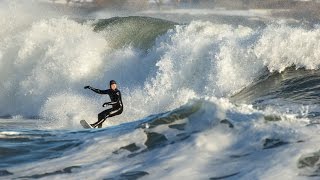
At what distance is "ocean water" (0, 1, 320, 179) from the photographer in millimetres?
8180

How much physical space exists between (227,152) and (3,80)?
2105cm

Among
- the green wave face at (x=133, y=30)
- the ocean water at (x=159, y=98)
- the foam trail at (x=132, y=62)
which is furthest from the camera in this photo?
the green wave face at (x=133, y=30)

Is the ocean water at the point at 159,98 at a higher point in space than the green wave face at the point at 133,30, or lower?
lower

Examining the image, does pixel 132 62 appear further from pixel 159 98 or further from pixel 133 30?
pixel 159 98

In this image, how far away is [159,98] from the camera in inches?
758

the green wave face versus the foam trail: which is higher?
the green wave face

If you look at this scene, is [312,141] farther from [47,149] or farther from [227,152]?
[47,149]

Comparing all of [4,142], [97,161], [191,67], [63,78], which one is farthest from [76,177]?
[63,78]

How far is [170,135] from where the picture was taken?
9.34m

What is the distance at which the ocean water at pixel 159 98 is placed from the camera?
26.8 ft

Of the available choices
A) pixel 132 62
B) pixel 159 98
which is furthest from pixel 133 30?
pixel 159 98

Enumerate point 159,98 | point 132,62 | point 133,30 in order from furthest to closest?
point 133,30 → point 132,62 → point 159,98

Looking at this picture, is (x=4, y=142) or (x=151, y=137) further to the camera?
(x=4, y=142)

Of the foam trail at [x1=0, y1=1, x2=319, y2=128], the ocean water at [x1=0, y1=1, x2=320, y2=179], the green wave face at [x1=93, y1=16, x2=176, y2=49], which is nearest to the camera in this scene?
the ocean water at [x1=0, y1=1, x2=320, y2=179]
